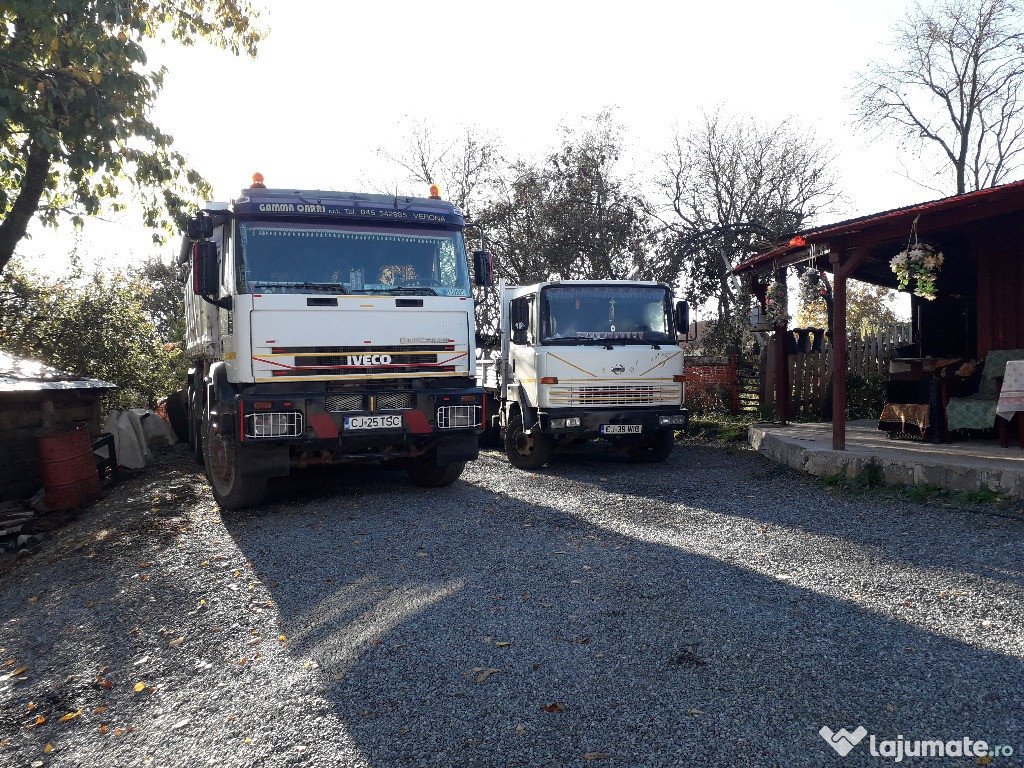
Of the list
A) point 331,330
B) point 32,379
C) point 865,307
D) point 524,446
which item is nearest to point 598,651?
point 331,330

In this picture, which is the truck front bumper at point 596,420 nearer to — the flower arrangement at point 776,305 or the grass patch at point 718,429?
the grass patch at point 718,429

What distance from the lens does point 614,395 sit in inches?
394

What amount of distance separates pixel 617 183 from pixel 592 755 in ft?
77.9

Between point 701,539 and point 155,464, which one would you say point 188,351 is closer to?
point 155,464

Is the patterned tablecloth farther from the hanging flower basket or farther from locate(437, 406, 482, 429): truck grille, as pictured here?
locate(437, 406, 482, 429): truck grille

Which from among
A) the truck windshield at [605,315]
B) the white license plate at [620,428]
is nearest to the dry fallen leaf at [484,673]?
the white license plate at [620,428]

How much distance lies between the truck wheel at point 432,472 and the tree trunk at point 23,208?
277 inches

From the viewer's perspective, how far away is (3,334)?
14688mm

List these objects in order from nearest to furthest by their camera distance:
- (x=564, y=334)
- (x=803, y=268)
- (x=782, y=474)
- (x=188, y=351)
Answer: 1. (x=782, y=474)
2. (x=564, y=334)
3. (x=188, y=351)
4. (x=803, y=268)

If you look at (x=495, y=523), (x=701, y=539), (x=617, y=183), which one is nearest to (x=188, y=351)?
(x=495, y=523)

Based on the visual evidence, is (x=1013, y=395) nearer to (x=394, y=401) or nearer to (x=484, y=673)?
(x=394, y=401)

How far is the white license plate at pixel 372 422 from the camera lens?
25.2 ft

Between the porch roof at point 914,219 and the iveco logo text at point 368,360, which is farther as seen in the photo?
the porch roof at point 914,219

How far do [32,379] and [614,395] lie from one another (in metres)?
7.83
